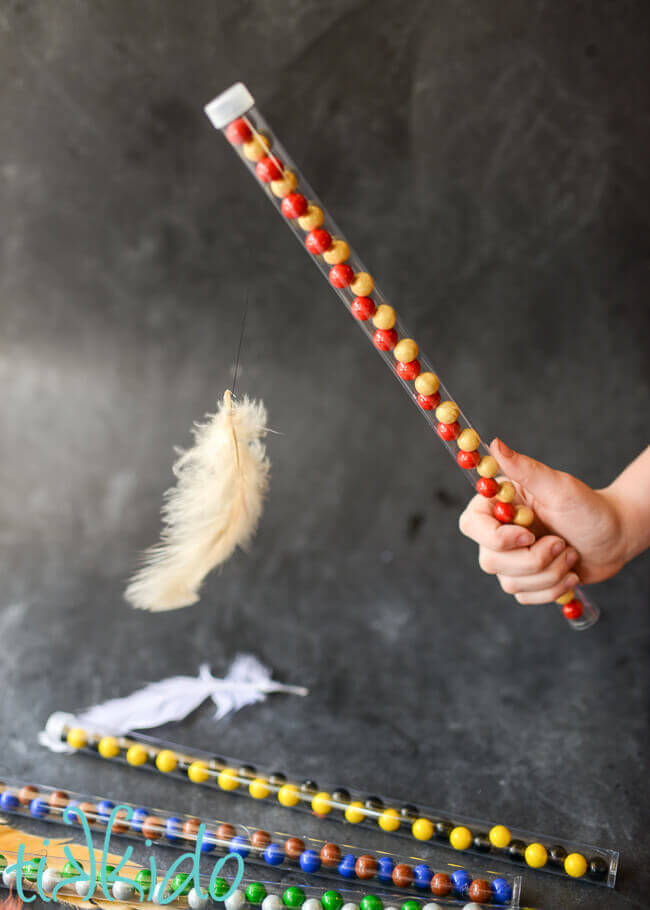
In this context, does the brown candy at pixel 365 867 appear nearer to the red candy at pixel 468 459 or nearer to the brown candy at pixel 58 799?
the brown candy at pixel 58 799

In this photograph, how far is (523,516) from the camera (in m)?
1.56

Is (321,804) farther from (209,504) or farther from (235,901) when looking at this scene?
(209,504)

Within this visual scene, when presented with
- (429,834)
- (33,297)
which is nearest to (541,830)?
(429,834)

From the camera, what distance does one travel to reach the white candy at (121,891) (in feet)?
4.61

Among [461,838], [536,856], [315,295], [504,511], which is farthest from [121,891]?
[315,295]

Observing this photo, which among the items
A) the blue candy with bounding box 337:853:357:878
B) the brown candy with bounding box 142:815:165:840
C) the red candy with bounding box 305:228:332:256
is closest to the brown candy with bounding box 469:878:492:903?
the blue candy with bounding box 337:853:357:878

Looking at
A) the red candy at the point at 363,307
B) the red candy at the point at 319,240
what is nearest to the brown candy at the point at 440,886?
the red candy at the point at 363,307

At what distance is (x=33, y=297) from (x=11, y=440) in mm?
502

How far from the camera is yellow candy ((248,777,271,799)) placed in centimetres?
165

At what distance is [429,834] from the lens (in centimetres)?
155

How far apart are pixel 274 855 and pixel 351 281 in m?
1.01

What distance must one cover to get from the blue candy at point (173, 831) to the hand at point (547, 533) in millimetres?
737

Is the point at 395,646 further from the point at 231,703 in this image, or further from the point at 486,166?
the point at 486,166

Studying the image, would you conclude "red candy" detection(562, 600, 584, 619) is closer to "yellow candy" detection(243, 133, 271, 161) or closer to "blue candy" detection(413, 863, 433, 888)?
"blue candy" detection(413, 863, 433, 888)
